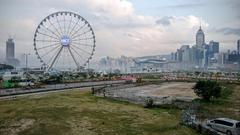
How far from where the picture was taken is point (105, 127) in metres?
27.3

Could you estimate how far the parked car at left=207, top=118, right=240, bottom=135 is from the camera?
82.3 ft

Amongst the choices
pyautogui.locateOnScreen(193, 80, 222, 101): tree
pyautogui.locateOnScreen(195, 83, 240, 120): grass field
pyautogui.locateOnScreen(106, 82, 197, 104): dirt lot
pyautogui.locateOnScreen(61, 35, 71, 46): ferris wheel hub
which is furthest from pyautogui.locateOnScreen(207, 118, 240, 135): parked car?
pyautogui.locateOnScreen(61, 35, 71, 46): ferris wheel hub

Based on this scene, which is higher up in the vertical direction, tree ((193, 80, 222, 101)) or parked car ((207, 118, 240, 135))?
tree ((193, 80, 222, 101))

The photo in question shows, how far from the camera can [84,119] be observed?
3070 cm

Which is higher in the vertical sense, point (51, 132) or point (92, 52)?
point (92, 52)

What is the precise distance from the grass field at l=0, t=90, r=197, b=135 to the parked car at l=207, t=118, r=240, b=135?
80.1 inches

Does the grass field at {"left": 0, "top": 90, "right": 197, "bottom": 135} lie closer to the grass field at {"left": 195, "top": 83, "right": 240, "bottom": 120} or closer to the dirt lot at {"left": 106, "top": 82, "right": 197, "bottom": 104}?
the grass field at {"left": 195, "top": 83, "right": 240, "bottom": 120}

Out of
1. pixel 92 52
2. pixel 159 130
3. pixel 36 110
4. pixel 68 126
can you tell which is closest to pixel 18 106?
pixel 36 110

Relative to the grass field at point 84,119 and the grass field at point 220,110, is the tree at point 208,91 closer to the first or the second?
the grass field at point 220,110

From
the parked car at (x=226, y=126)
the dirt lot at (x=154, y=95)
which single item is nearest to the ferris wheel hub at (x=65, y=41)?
the dirt lot at (x=154, y=95)

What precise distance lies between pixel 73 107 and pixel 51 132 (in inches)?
494

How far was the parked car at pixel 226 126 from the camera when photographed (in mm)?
25094

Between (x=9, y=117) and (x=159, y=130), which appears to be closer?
(x=159, y=130)

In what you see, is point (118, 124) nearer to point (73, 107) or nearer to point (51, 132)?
point (51, 132)
